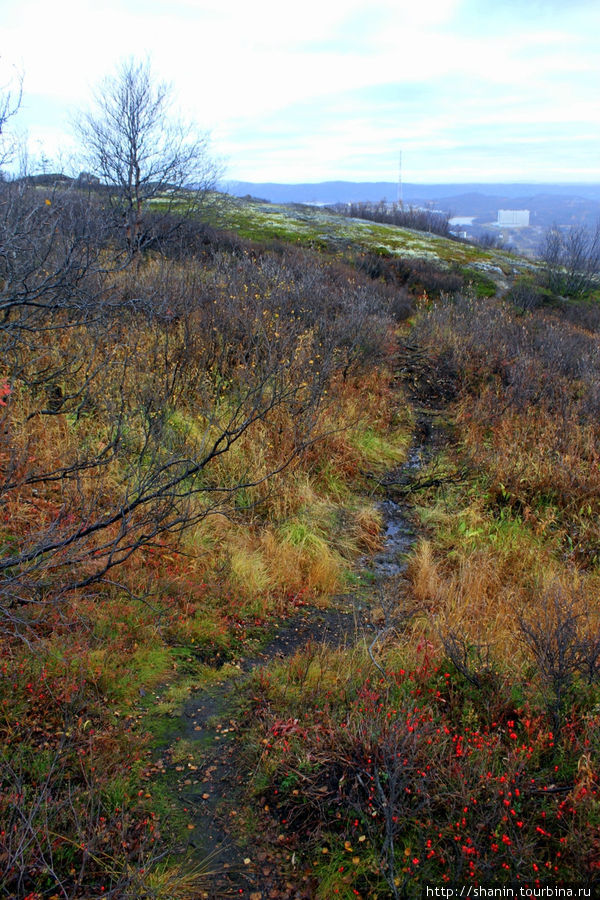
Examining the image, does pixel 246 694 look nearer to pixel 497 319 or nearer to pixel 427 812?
pixel 427 812

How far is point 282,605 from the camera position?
4.27 meters

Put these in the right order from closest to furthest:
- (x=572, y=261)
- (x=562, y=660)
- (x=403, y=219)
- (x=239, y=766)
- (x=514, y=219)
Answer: (x=239, y=766), (x=562, y=660), (x=572, y=261), (x=403, y=219), (x=514, y=219)

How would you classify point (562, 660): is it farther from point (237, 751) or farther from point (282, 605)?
point (282, 605)

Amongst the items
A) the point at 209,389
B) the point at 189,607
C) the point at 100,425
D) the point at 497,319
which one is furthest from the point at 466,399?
the point at 189,607

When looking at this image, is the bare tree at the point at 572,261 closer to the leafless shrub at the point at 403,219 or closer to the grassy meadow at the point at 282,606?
the leafless shrub at the point at 403,219

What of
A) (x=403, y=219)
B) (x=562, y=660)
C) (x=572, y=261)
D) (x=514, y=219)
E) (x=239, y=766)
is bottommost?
(x=239, y=766)

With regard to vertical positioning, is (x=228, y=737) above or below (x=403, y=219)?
below

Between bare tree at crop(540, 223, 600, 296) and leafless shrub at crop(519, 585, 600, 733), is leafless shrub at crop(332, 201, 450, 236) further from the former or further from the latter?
leafless shrub at crop(519, 585, 600, 733)

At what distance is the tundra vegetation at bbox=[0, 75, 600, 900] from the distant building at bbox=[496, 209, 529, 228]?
5489 inches

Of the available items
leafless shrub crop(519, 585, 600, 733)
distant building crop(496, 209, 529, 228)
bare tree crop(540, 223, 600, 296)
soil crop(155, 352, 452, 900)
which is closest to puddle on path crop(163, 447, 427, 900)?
soil crop(155, 352, 452, 900)

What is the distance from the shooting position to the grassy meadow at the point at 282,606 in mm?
2197

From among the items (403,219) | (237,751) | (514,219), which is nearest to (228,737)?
(237,751)

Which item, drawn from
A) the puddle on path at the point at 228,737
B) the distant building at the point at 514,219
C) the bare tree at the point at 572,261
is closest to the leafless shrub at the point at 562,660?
the puddle on path at the point at 228,737

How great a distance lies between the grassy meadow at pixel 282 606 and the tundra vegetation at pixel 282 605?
0.02 metres
